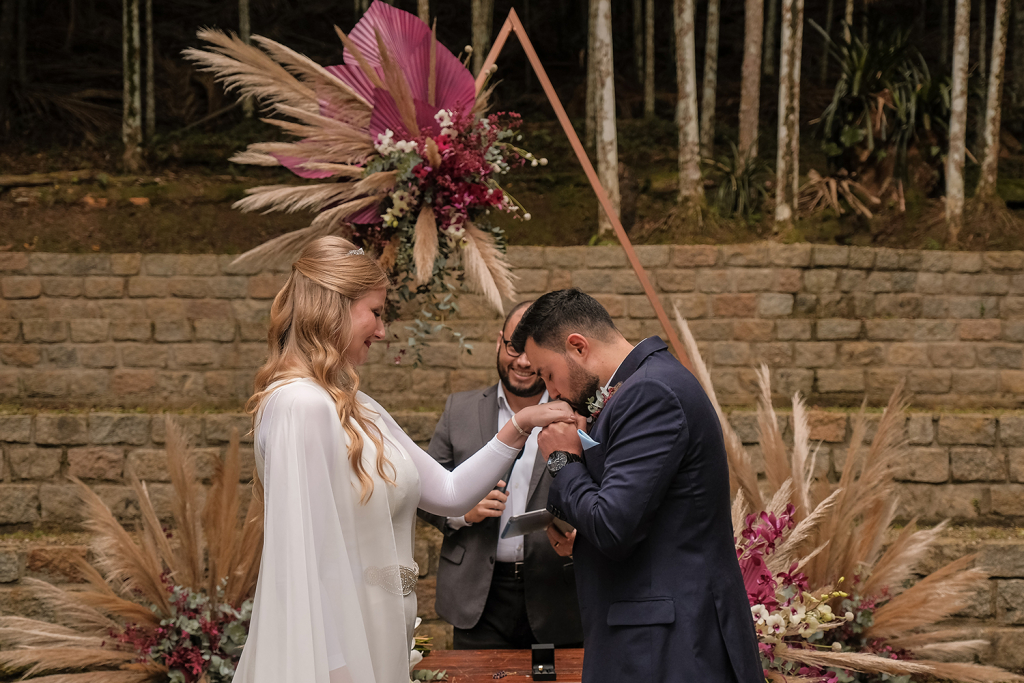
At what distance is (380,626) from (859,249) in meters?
4.57

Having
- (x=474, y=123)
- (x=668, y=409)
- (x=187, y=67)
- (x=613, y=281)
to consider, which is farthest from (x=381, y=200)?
(x=187, y=67)

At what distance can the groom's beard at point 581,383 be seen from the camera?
206cm

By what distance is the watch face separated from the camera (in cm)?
199

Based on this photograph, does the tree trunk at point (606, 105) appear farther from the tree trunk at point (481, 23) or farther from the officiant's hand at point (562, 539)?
the officiant's hand at point (562, 539)

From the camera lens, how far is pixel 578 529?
6.18 feet

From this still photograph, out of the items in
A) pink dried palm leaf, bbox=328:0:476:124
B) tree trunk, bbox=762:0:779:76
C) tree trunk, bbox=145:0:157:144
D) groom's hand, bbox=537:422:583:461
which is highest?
tree trunk, bbox=762:0:779:76

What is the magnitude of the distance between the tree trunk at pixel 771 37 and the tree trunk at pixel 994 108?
2.65m

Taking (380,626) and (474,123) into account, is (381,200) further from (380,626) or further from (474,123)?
(380,626)

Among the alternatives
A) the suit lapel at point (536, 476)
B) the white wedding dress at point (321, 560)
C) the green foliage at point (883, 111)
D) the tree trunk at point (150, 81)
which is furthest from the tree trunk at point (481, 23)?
the white wedding dress at point (321, 560)

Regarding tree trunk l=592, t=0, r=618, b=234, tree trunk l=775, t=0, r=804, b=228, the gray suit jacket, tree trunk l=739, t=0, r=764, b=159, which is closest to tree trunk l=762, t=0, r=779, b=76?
tree trunk l=739, t=0, r=764, b=159

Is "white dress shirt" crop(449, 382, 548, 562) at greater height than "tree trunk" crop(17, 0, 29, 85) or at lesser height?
lesser

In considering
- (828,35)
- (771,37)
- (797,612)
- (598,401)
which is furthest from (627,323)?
(771,37)

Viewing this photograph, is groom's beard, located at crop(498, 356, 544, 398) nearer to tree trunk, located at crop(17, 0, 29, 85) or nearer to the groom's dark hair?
the groom's dark hair

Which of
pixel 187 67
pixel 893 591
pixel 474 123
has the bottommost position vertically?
pixel 893 591
